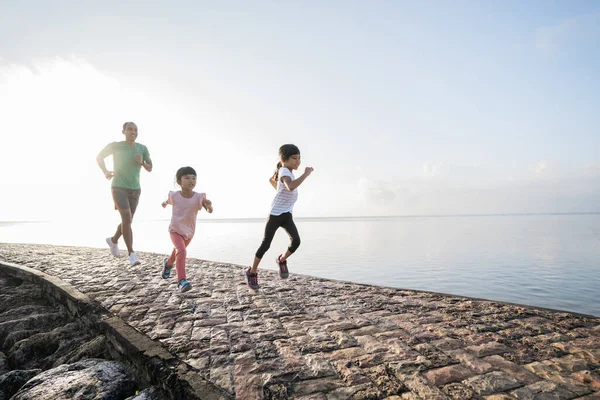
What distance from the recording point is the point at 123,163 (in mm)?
7141

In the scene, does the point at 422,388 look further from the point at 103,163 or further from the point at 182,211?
the point at 103,163

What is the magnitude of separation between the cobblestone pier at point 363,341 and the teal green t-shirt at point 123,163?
253 centimetres

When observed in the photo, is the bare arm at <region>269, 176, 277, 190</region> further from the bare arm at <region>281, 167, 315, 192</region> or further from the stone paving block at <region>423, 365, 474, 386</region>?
the stone paving block at <region>423, 365, 474, 386</region>

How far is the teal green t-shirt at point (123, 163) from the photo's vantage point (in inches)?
280

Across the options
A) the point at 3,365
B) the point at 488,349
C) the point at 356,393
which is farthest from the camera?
the point at 3,365

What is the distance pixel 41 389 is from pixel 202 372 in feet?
4.37

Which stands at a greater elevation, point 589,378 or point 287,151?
point 287,151

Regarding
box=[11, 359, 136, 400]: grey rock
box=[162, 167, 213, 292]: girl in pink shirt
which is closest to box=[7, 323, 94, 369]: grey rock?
box=[11, 359, 136, 400]: grey rock

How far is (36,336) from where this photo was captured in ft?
13.1

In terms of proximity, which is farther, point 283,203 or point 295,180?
point 283,203

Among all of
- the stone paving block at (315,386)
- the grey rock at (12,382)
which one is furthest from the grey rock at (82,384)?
the stone paving block at (315,386)

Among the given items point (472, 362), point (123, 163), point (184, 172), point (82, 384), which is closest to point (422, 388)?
point (472, 362)

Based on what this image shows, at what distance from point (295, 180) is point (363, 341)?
242 centimetres

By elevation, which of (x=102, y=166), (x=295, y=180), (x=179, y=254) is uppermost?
(x=102, y=166)
